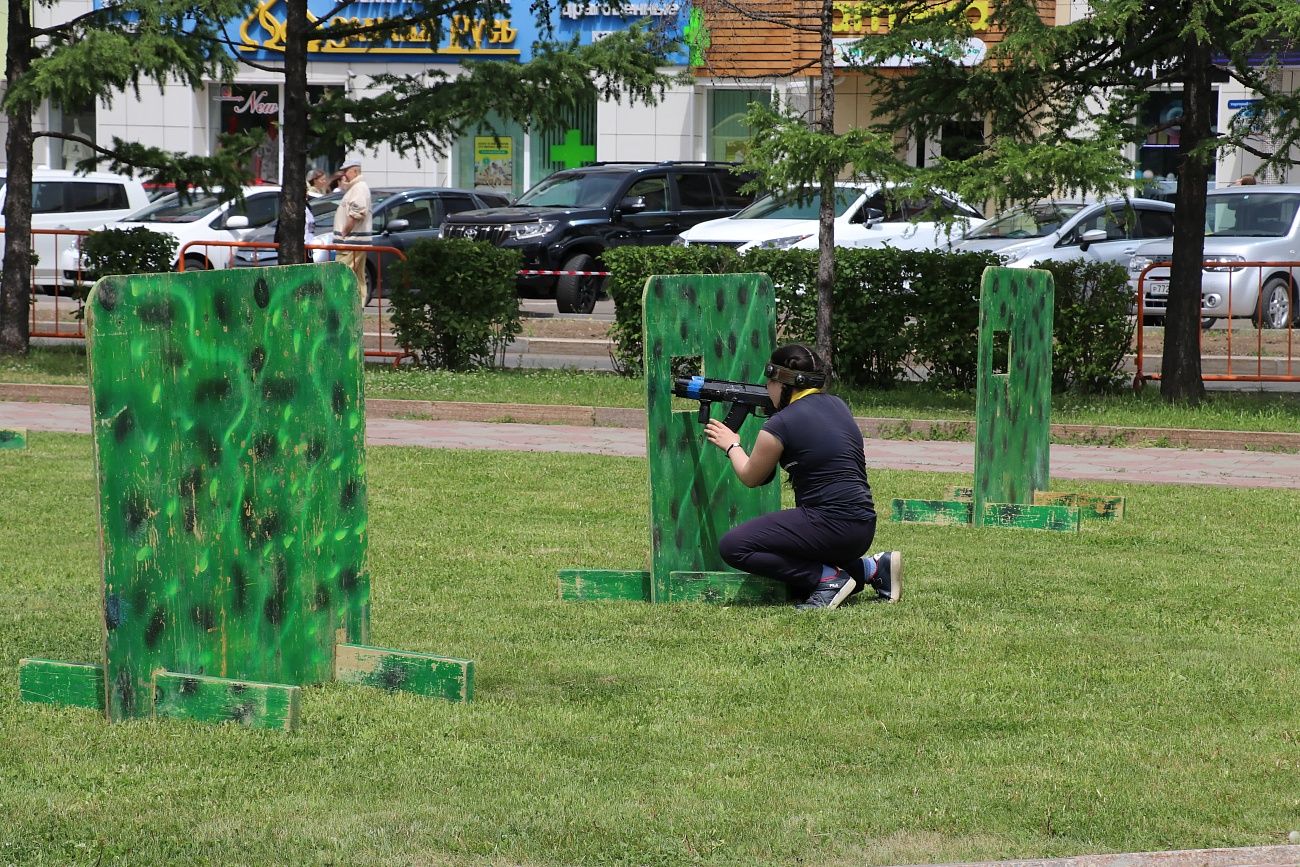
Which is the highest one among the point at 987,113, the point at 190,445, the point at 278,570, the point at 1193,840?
the point at 987,113

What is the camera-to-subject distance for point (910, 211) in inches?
936

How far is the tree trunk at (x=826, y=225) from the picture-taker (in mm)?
16172

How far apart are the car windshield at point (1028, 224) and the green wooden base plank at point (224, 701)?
723 inches

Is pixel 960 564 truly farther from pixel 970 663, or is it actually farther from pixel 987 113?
pixel 987 113

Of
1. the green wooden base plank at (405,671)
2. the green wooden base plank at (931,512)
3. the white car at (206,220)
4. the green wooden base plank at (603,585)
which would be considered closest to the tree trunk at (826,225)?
the green wooden base plank at (931,512)

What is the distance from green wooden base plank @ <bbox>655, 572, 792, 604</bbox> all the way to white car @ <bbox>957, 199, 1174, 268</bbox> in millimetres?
14417

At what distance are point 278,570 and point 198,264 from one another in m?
18.7

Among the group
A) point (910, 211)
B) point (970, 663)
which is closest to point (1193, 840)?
point (970, 663)

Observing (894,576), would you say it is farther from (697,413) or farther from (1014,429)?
(1014,429)

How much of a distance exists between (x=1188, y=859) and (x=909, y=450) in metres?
9.59

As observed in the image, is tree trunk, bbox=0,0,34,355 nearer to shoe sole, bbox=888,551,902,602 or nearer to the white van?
the white van

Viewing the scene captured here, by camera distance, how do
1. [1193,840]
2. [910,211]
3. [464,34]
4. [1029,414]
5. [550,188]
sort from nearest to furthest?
1. [1193,840]
2. [1029,414]
3. [464,34]
4. [910,211]
5. [550,188]

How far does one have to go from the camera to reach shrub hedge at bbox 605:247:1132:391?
16625mm

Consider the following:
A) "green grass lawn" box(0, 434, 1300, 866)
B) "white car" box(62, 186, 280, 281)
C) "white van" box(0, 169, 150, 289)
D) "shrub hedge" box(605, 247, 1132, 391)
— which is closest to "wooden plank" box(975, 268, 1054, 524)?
"green grass lawn" box(0, 434, 1300, 866)
